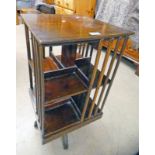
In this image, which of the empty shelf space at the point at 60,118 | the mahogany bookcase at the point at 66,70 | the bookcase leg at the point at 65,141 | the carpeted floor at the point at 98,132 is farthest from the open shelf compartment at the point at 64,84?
the carpeted floor at the point at 98,132

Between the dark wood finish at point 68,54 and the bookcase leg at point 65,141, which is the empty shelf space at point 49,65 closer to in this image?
the dark wood finish at point 68,54

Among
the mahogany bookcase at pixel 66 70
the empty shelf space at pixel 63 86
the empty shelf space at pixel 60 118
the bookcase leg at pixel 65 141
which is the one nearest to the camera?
the mahogany bookcase at pixel 66 70

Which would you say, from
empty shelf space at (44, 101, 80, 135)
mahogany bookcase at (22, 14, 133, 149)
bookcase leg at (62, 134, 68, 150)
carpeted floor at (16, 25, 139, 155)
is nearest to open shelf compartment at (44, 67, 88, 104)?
mahogany bookcase at (22, 14, 133, 149)

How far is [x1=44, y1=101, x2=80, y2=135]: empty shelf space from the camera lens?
1.11m

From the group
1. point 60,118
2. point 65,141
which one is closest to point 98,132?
point 65,141

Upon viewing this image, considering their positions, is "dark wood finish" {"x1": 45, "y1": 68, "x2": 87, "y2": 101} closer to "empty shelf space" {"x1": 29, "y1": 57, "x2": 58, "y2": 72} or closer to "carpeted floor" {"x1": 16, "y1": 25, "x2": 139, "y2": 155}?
"empty shelf space" {"x1": 29, "y1": 57, "x2": 58, "y2": 72}

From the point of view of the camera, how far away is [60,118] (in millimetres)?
1196

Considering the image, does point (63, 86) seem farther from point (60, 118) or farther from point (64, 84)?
point (60, 118)

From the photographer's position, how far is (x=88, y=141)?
1466 millimetres

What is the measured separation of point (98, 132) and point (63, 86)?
2.60ft

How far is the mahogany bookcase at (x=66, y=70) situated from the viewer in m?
0.78

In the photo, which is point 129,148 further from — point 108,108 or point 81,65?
point 81,65
